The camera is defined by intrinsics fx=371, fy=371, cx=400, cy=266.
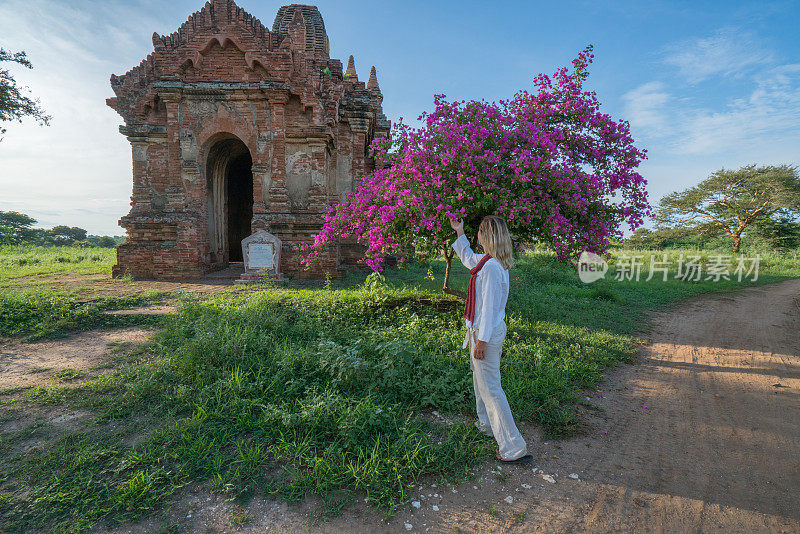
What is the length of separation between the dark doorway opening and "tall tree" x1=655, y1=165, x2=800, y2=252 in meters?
26.7

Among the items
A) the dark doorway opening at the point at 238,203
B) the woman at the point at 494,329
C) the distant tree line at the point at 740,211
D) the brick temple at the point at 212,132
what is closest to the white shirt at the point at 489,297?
the woman at the point at 494,329

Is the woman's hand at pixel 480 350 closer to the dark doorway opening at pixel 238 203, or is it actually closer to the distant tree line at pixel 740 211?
the dark doorway opening at pixel 238 203

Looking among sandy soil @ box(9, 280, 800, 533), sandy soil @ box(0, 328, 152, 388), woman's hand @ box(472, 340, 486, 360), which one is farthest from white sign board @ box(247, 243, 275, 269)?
woman's hand @ box(472, 340, 486, 360)

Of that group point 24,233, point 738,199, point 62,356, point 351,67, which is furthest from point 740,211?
point 24,233

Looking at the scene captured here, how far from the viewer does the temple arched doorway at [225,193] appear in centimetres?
1174

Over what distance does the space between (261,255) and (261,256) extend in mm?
26

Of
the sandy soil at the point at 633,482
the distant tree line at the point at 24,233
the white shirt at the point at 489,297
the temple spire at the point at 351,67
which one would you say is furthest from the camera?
the distant tree line at the point at 24,233

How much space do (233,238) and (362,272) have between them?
256 inches

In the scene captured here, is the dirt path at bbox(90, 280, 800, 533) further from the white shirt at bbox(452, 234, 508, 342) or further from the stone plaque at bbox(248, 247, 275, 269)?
the stone plaque at bbox(248, 247, 275, 269)

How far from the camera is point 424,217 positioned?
17.1ft

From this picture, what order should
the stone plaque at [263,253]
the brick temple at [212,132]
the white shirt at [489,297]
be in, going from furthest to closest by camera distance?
the brick temple at [212,132], the stone plaque at [263,253], the white shirt at [489,297]

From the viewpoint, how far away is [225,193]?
12.8 metres

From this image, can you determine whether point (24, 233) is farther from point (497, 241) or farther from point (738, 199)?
point (738, 199)

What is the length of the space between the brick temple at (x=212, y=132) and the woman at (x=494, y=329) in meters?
7.57
